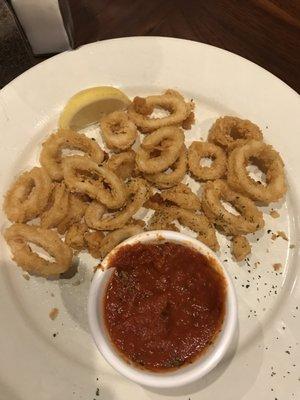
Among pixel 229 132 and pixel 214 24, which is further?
pixel 214 24

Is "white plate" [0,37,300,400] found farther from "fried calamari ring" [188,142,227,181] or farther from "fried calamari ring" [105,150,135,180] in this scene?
"fried calamari ring" [105,150,135,180]

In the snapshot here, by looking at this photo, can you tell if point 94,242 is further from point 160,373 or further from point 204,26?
point 204,26

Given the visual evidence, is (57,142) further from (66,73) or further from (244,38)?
(244,38)

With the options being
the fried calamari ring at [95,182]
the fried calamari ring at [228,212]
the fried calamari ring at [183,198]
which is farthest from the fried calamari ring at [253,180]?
the fried calamari ring at [95,182]

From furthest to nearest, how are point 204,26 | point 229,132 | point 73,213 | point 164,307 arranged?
1. point 204,26
2. point 229,132
3. point 73,213
4. point 164,307

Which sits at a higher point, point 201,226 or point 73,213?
point 73,213

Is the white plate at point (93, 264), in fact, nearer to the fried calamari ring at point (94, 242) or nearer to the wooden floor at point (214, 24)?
the fried calamari ring at point (94, 242)

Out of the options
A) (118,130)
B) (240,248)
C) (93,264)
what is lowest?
(240,248)

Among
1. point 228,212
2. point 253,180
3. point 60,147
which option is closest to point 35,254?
point 60,147
